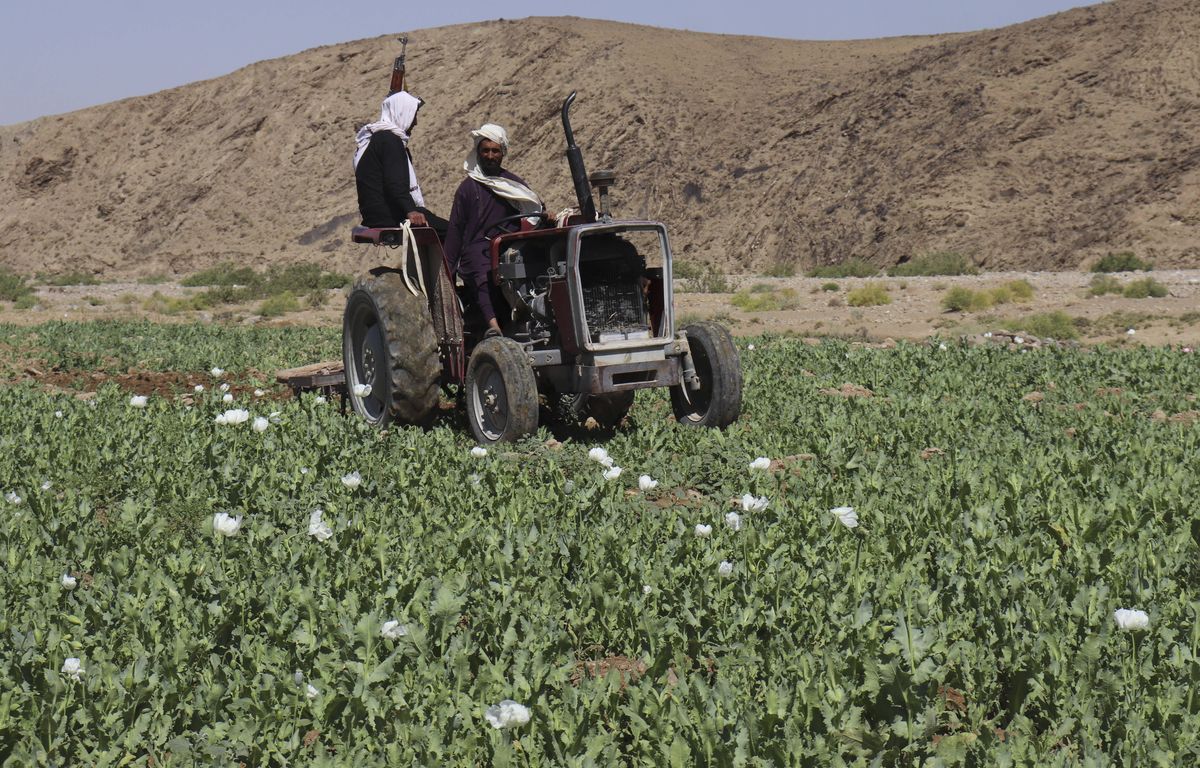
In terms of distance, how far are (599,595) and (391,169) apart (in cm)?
461

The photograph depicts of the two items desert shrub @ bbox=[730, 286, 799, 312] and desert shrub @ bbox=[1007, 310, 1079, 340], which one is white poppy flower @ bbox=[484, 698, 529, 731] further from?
desert shrub @ bbox=[730, 286, 799, 312]

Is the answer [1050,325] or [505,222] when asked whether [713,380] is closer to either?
[505,222]

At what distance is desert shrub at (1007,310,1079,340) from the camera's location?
16.3 meters

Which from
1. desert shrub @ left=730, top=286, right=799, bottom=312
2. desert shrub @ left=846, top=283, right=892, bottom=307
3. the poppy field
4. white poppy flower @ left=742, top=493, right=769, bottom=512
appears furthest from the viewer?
desert shrub @ left=730, top=286, right=799, bottom=312

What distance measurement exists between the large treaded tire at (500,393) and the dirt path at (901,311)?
1000 cm

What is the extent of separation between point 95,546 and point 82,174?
2084 inches

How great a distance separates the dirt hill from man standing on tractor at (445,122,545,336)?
2522 cm

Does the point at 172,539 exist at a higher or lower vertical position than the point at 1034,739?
higher

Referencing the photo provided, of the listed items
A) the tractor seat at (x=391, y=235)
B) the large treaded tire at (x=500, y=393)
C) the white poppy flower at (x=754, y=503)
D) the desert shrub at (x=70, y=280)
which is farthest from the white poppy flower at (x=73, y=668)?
the desert shrub at (x=70, y=280)

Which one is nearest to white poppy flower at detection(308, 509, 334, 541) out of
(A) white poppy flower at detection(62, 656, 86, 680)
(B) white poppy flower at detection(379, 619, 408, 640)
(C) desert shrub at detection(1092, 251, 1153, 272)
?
(B) white poppy flower at detection(379, 619, 408, 640)

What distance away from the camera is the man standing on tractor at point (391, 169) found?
25.9 ft

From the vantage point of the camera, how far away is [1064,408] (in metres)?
8.32

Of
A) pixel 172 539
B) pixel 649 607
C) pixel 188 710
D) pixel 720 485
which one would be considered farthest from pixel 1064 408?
pixel 188 710

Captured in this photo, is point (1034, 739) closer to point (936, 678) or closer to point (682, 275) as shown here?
point (936, 678)
